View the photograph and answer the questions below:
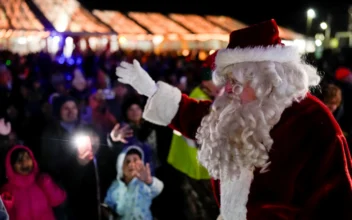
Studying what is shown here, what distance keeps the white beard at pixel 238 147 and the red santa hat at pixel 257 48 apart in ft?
0.65

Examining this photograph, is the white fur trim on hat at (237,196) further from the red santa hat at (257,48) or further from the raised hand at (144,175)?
the raised hand at (144,175)

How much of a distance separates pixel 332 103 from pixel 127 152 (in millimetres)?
1910

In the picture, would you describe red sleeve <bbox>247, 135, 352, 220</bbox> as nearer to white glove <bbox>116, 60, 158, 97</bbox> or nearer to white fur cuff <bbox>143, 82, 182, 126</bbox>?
white fur cuff <bbox>143, 82, 182, 126</bbox>

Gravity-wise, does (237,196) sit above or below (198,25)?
above

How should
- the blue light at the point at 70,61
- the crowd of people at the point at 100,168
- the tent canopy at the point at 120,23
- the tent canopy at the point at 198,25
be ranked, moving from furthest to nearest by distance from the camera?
the tent canopy at the point at 198,25 → the tent canopy at the point at 120,23 → the blue light at the point at 70,61 → the crowd of people at the point at 100,168

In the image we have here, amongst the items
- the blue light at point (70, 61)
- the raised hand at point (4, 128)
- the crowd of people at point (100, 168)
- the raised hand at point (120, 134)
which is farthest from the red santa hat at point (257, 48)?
the blue light at point (70, 61)

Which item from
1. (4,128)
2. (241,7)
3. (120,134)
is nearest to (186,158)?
(120,134)

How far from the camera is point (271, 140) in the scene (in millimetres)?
2371

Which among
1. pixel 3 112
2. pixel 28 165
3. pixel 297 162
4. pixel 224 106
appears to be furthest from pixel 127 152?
pixel 3 112

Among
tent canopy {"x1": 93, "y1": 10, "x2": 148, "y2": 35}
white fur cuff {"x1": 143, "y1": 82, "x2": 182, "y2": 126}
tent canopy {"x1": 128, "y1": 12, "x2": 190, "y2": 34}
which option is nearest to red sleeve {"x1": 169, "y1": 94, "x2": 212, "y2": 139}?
white fur cuff {"x1": 143, "y1": 82, "x2": 182, "y2": 126}

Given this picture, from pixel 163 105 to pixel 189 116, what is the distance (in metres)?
0.15

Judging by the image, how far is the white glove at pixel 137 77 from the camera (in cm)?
286

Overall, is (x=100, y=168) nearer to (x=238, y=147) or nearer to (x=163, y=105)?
(x=163, y=105)

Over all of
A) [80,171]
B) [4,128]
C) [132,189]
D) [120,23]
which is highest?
[4,128]
